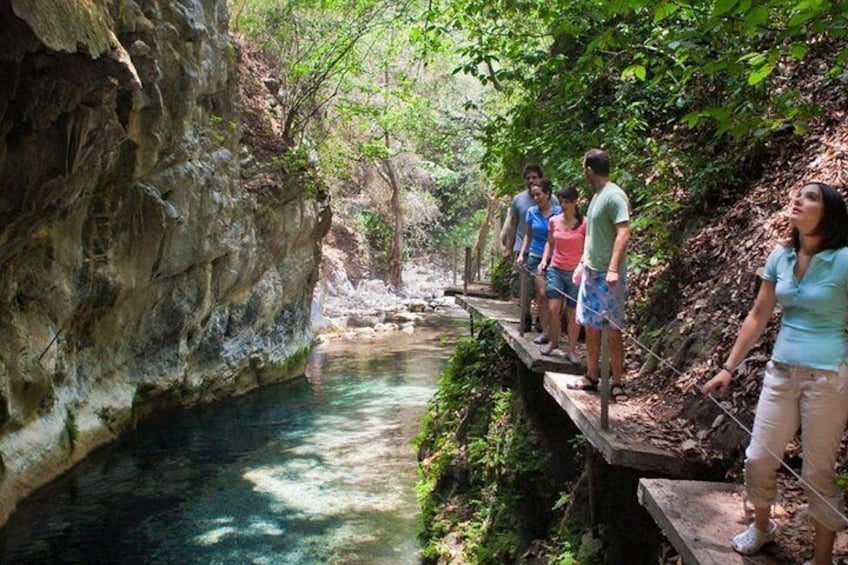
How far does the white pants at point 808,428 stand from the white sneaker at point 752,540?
0.14m

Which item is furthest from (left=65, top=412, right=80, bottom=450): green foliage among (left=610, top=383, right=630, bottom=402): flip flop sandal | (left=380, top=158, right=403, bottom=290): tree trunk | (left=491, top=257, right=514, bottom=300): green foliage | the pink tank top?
(left=380, top=158, right=403, bottom=290): tree trunk

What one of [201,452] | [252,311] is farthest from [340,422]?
[252,311]

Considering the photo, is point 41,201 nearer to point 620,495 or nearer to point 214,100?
point 620,495

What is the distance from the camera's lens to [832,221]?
10.4ft

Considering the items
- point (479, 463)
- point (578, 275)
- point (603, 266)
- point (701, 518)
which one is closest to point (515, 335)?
point (479, 463)

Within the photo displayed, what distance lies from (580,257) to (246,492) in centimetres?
771

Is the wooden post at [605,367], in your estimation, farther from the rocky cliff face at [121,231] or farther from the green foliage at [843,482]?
the rocky cliff face at [121,231]

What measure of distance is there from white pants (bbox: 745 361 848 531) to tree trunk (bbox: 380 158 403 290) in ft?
97.5

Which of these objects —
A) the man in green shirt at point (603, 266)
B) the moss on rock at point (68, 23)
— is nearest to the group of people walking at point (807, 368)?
the man in green shirt at point (603, 266)

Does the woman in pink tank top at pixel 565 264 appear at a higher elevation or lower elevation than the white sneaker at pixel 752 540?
higher

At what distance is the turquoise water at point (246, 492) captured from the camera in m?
9.28

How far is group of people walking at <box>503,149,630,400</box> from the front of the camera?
522 centimetres

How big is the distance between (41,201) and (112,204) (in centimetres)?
378

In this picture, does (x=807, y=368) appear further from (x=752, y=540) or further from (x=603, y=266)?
(x=603, y=266)
